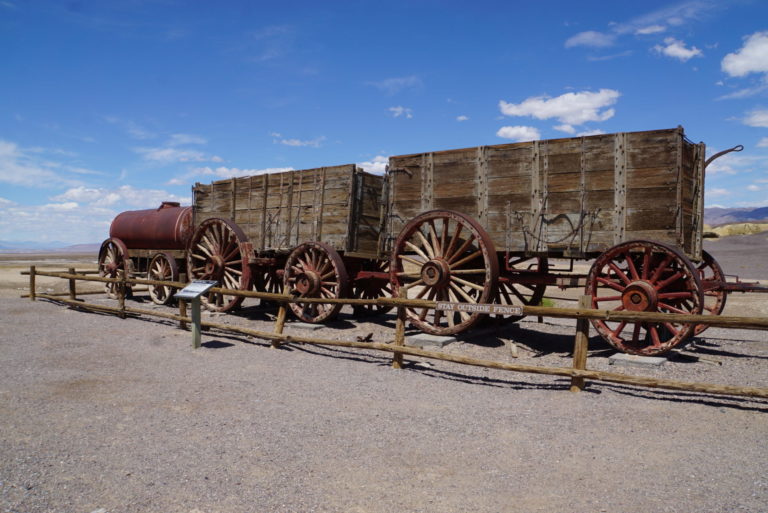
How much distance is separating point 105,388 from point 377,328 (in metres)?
5.39

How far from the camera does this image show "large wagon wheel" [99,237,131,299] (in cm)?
1495

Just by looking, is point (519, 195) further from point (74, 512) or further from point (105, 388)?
point (74, 512)

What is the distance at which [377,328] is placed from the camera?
10484 mm

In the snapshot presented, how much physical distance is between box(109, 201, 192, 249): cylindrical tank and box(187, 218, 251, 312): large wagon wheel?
47.9 inches

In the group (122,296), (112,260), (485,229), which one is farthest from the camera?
(112,260)

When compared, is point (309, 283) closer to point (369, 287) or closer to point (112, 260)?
point (369, 287)

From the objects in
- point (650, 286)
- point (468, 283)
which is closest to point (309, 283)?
point (468, 283)

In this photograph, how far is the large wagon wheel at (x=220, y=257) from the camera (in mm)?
11656

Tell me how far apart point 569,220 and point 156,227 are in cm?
1103

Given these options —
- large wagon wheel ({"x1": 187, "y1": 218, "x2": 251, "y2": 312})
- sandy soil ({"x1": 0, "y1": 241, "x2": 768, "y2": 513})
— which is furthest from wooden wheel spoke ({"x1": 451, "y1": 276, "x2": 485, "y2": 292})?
large wagon wheel ({"x1": 187, "y1": 218, "x2": 251, "y2": 312})

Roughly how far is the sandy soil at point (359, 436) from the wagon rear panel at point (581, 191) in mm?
1741

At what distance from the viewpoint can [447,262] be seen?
881 centimetres

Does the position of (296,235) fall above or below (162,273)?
above

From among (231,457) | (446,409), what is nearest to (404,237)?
(446,409)
